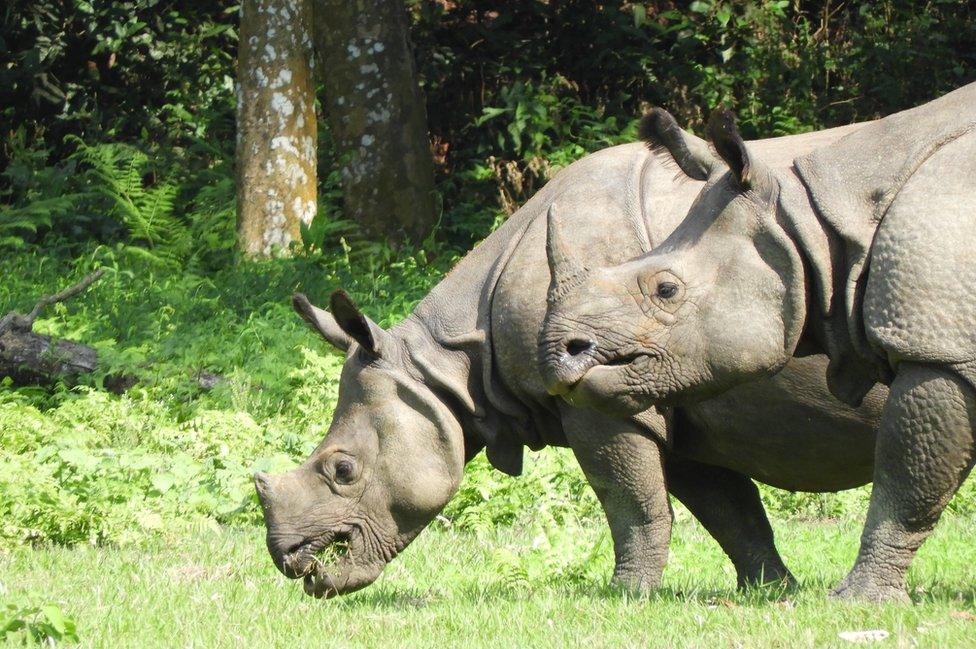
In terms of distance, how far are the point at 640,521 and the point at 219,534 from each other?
3028mm

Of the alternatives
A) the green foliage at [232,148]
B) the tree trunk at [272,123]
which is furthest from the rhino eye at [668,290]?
the tree trunk at [272,123]

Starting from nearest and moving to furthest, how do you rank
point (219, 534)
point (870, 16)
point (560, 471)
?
point (219, 534)
point (560, 471)
point (870, 16)

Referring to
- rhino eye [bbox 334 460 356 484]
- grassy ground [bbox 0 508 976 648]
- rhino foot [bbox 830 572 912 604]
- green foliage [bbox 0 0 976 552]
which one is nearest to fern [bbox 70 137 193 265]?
green foliage [bbox 0 0 976 552]

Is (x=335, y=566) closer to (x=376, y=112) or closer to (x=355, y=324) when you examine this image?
(x=355, y=324)

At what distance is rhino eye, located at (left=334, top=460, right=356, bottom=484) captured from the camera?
674 centimetres

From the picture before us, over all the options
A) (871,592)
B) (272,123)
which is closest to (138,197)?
(272,123)

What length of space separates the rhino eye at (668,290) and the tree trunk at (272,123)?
948cm

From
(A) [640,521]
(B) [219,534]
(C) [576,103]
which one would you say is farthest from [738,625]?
(C) [576,103]

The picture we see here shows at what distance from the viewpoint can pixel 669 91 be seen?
16.1 meters

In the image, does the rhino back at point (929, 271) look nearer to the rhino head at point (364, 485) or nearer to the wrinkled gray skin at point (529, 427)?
the wrinkled gray skin at point (529, 427)

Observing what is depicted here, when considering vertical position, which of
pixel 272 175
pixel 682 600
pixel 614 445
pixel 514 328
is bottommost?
pixel 682 600

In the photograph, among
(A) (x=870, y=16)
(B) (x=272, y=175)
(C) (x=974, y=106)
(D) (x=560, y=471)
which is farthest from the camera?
(A) (x=870, y=16)

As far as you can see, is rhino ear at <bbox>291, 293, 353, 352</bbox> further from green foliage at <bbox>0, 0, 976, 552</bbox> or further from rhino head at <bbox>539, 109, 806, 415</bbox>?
green foliage at <bbox>0, 0, 976, 552</bbox>

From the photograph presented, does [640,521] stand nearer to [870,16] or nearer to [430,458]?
[430,458]
